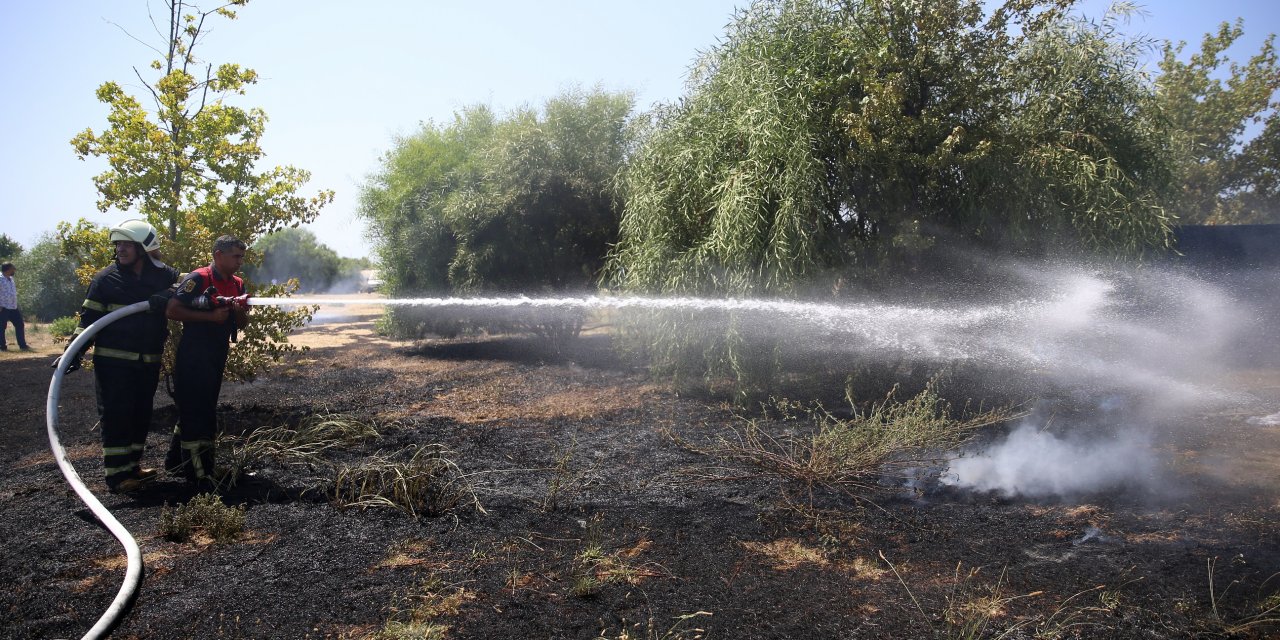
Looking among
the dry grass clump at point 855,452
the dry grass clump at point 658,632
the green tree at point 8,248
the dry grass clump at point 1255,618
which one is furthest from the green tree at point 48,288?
the dry grass clump at point 1255,618

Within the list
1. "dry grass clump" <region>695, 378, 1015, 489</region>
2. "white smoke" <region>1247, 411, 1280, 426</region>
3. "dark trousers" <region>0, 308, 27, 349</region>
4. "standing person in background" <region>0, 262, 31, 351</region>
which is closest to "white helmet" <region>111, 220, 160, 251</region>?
"dry grass clump" <region>695, 378, 1015, 489</region>

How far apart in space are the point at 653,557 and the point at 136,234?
182 inches

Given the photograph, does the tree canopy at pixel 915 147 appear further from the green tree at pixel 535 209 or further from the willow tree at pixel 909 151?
the green tree at pixel 535 209

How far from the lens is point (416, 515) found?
482 centimetres

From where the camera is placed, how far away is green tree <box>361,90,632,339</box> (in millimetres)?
14438

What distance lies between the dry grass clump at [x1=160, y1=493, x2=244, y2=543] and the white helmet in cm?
229

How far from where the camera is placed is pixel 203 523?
4.46 metres

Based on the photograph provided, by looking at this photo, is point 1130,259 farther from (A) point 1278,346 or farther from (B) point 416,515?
(B) point 416,515

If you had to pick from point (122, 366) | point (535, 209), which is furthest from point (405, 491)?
point (535, 209)

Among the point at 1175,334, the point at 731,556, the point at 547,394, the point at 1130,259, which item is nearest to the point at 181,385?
the point at 731,556

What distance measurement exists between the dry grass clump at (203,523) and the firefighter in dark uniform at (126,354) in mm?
1282

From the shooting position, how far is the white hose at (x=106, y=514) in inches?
126

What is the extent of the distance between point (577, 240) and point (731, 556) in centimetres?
1113

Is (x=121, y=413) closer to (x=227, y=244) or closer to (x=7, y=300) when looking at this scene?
(x=227, y=244)
